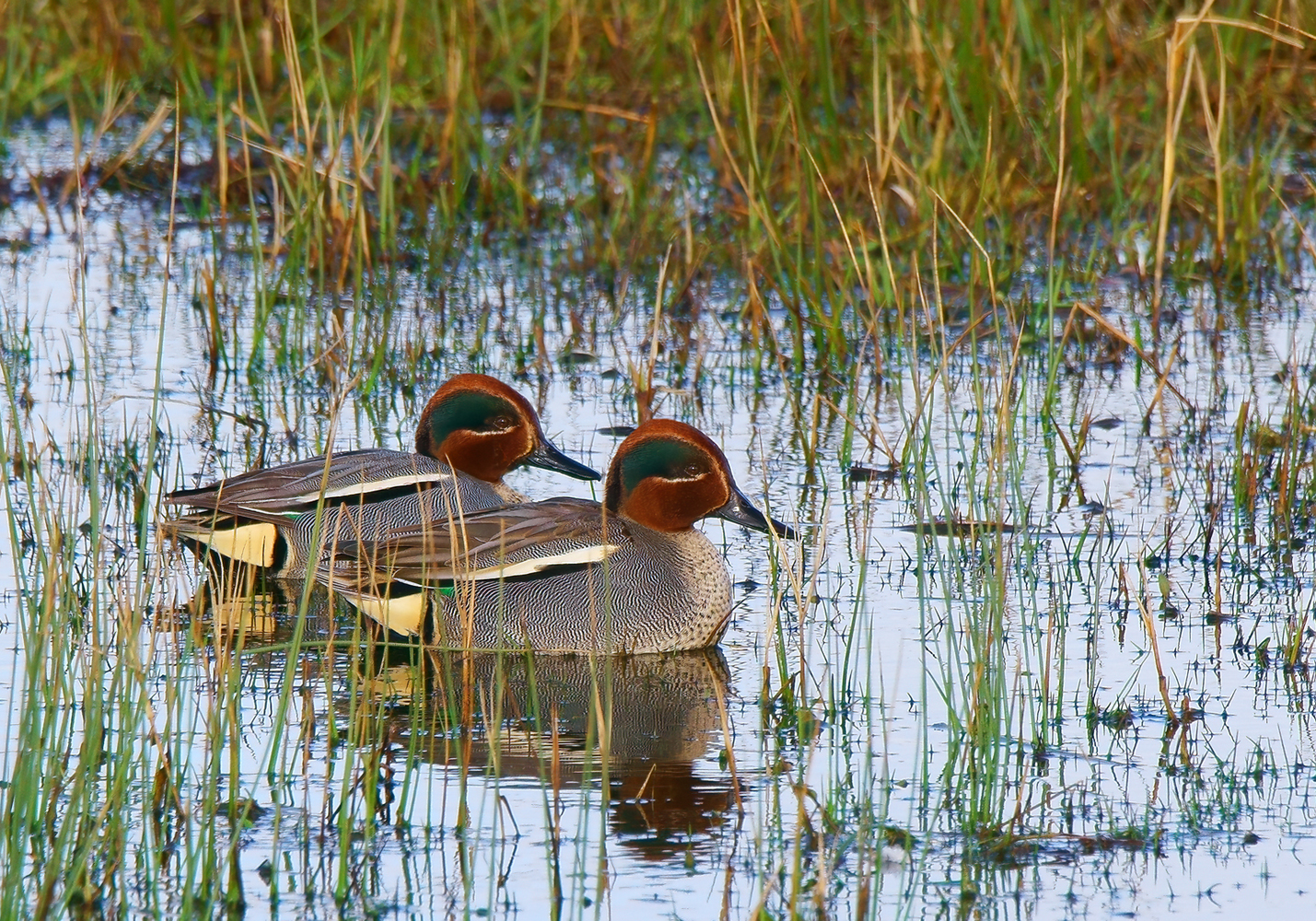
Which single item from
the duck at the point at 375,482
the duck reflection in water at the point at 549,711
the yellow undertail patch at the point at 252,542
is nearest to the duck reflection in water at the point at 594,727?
the duck reflection in water at the point at 549,711

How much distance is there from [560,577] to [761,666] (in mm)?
632

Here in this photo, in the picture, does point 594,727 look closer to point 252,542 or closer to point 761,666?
point 761,666

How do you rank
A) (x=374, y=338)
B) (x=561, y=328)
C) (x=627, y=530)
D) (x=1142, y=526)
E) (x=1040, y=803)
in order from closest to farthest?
(x=1040, y=803) → (x=627, y=530) → (x=1142, y=526) → (x=374, y=338) → (x=561, y=328)

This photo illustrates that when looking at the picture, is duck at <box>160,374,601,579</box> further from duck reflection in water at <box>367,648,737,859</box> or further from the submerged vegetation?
duck reflection in water at <box>367,648,737,859</box>

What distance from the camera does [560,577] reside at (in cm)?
576

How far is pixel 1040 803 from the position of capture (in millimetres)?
4328

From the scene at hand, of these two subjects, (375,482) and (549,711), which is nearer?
(549,711)

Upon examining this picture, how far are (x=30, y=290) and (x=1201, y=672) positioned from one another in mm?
5864

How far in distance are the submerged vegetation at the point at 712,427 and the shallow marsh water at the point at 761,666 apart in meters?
0.02

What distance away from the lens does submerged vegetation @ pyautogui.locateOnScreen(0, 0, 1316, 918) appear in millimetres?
4016

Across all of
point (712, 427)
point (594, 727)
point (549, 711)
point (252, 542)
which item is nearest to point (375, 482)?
point (252, 542)

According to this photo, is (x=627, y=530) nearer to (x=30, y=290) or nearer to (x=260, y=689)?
(x=260, y=689)

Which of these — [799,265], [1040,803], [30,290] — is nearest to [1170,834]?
[1040,803]

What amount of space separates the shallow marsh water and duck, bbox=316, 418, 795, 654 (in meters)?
0.11
